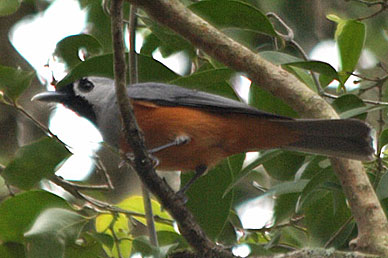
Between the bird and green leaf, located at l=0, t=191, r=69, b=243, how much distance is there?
45 centimetres

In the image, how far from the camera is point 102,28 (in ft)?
15.2

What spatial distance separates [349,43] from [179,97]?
0.93 m

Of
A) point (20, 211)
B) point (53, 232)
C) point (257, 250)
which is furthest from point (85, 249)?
point (257, 250)

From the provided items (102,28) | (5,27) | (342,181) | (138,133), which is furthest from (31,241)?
(5,27)

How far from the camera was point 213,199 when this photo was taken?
11.4ft

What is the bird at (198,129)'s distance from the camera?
141 inches

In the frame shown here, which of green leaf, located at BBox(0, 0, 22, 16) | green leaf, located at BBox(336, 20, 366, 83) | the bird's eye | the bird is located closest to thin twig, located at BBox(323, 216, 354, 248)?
the bird

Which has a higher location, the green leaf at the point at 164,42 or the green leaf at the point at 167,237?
the green leaf at the point at 164,42

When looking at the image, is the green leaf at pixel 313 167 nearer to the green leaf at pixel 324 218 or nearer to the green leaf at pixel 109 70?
the green leaf at pixel 324 218

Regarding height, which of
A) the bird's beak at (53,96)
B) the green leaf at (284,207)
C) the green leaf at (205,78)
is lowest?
the green leaf at (284,207)

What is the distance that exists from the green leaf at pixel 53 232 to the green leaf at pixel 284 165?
3.25 feet

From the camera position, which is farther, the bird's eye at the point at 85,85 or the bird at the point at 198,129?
the bird's eye at the point at 85,85

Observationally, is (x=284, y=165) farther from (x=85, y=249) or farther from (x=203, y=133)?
(x=85, y=249)

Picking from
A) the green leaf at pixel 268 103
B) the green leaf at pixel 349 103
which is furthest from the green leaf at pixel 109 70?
the green leaf at pixel 349 103
